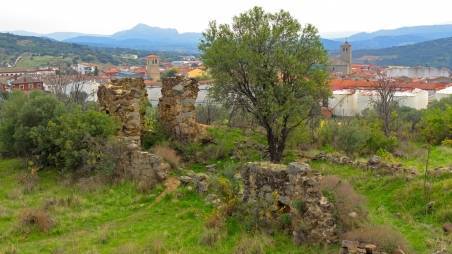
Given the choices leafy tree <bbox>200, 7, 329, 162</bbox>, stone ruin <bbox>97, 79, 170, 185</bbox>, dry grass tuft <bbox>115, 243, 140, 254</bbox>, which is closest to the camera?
dry grass tuft <bbox>115, 243, 140, 254</bbox>

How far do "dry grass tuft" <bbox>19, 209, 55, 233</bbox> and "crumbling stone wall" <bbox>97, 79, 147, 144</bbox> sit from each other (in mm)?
7342

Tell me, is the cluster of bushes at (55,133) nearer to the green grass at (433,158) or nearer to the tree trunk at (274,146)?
the tree trunk at (274,146)

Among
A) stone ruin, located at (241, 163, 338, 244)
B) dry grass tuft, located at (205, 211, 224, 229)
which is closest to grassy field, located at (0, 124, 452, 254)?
dry grass tuft, located at (205, 211, 224, 229)

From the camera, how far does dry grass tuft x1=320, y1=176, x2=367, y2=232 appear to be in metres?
10.4

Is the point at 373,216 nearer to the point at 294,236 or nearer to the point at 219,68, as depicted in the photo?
the point at 294,236

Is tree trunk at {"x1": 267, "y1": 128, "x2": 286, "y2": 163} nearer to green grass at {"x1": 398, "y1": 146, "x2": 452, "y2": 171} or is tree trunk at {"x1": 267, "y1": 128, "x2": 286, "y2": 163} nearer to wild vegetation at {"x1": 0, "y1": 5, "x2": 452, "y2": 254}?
wild vegetation at {"x1": 0, "y1": 5, "x2": 452, "y2": 254}

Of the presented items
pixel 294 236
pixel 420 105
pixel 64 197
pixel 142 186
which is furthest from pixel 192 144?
pixel 420 105

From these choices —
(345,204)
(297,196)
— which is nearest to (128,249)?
(297,196)

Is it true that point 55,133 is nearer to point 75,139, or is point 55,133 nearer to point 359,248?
point 75,139

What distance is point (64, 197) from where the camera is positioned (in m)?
15.7

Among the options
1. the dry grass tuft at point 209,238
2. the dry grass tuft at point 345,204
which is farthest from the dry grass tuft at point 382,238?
the dry grass tuft at point 209,238

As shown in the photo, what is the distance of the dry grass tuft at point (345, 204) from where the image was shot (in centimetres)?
1038

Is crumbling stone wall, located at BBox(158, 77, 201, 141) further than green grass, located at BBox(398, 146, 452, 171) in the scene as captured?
Yes

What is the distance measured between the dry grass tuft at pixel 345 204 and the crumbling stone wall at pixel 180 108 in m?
11.4
